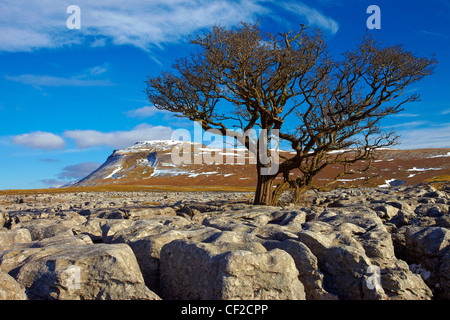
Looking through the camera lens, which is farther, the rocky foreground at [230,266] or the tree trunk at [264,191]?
the tree trunk at [264,191]

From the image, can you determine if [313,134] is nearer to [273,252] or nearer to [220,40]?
[220,40]

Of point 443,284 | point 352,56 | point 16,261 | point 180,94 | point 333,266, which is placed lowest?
point 443,284

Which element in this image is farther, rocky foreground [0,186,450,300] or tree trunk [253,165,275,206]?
tree trunk [253,165,275,206]

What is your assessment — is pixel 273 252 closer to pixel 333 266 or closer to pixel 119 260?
pixel 333 266

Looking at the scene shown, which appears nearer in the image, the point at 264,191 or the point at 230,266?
the point at 230,266

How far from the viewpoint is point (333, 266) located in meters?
7.36

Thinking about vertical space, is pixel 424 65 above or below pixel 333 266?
above

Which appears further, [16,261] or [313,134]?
[313,134]

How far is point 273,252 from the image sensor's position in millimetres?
6617

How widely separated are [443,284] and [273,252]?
14.7 ft

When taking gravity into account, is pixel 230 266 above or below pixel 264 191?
below

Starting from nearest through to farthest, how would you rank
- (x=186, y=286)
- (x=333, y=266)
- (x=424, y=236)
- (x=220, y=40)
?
(x=186, y=286)
(x=333, y=266)
(x=424, y=236)
(x=220, y=40)
